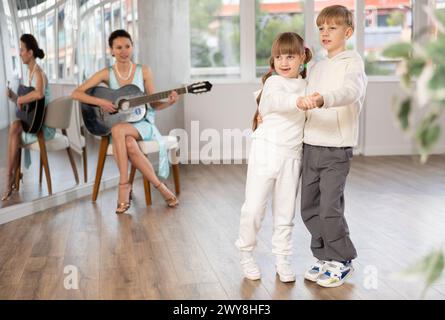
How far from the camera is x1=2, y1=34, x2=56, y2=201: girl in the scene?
396 centimetres

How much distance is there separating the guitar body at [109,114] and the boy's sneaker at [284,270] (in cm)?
197

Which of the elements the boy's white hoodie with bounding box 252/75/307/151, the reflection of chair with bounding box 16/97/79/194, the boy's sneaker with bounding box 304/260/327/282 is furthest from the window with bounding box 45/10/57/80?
the boy's sneaker with bounding box 304/260/327/282

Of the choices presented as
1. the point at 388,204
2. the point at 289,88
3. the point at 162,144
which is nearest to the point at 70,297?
the point at 289,88

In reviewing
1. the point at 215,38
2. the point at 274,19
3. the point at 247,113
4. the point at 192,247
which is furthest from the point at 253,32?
the point at 192,247

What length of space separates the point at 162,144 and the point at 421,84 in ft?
11.9

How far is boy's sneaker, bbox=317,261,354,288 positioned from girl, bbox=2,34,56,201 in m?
2.14

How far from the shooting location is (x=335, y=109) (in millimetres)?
2531

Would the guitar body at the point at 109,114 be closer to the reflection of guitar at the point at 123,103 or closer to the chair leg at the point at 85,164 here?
the reflection of guitar at the point at 123,103

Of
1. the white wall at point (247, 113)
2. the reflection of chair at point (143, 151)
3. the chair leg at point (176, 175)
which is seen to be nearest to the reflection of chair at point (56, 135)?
the reflection of chair at point (143, 151)

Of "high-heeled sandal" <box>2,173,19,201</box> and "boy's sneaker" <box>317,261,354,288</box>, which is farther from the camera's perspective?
"high-heeled sandal" <box>2,173,19,201</box>

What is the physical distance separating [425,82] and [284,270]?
190cm

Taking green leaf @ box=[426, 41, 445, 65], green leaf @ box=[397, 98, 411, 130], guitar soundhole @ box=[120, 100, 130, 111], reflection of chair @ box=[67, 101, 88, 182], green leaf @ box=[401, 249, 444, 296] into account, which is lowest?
reflection of chair @ box=[67, 101, 88, 182]

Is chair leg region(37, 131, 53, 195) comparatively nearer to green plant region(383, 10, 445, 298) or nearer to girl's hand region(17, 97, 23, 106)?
girl's hand region(17, 97, 23, 106)

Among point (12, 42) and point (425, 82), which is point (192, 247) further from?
point (425, 82)
